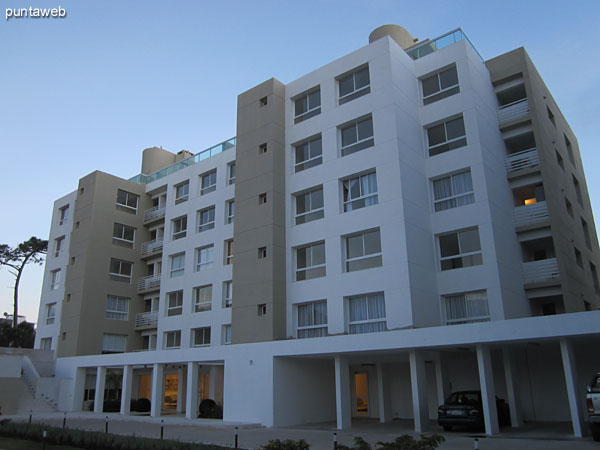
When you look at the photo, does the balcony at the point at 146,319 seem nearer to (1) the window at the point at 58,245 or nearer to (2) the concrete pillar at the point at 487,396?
(1) the window at the point at 58,245

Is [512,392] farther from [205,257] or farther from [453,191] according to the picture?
[205,257]

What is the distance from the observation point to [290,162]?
2833 centimetres

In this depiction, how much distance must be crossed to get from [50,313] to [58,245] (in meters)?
5.79

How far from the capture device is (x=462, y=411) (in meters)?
18.1

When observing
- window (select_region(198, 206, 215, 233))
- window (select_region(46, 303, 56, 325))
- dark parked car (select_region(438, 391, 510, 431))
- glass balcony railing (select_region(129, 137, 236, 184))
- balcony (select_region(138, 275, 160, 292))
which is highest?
glass balcony railing (select_region(129, 137, 236, 184))

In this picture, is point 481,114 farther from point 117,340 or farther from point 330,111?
point 117,340

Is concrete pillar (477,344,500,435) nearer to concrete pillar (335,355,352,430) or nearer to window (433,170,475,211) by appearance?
concrete pillar (335,355,352,430)

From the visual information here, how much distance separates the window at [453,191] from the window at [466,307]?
14.2ft

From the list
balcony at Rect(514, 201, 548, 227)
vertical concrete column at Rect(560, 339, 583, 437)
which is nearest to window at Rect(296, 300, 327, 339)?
balcony at Rect(514, 201, 548, 227)

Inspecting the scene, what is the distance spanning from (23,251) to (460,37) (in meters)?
45.4

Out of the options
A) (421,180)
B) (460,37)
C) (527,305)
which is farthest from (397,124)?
(527,305)

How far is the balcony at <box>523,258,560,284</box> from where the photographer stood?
23734mm

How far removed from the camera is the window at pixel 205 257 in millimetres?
33625

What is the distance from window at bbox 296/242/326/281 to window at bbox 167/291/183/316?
12058mm
